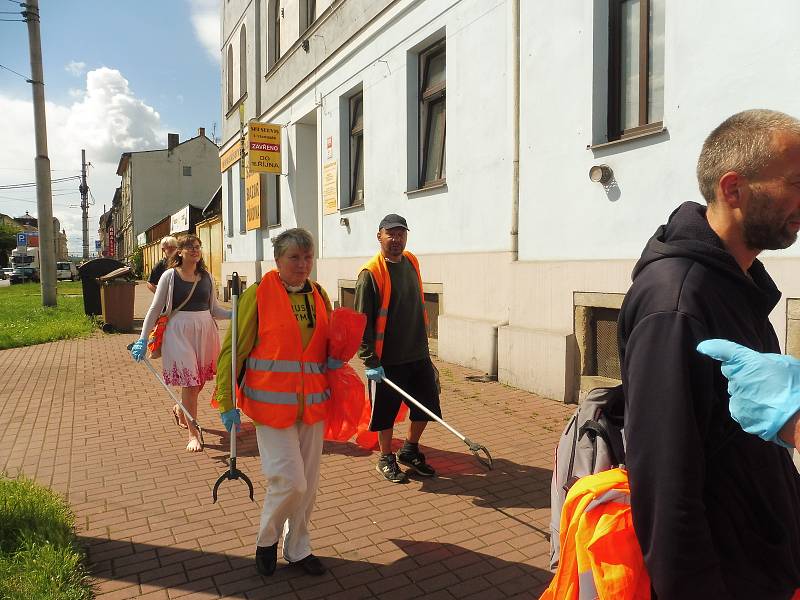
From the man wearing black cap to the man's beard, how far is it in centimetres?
320

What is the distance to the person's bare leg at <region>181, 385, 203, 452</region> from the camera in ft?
18.1

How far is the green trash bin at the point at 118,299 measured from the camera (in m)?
13.4

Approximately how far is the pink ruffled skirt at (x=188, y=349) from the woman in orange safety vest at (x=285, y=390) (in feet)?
8.02

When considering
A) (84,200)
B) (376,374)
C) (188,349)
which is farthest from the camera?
(84,200)

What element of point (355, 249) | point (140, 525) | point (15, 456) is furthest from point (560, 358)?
point (355, 249)

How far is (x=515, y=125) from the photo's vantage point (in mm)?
7434

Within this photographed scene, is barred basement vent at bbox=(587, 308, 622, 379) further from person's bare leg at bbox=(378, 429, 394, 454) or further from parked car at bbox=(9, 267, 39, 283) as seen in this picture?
parked car at bbox=(9, 267, 39, 283)

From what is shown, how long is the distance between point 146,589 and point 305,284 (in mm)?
1781

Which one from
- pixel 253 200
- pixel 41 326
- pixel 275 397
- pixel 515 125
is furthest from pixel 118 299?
pixel 275 397

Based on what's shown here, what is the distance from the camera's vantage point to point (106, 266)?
48.2 feet

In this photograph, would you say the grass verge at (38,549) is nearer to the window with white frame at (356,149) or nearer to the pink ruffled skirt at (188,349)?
the pink ruffled skirt at (188,349)

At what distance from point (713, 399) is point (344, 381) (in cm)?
236

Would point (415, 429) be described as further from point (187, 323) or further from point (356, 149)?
point (356, 149)

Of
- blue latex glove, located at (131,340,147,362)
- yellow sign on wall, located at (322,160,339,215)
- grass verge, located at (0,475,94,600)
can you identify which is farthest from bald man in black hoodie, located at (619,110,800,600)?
yellow sign on wall, located at (322,160,339,215)
